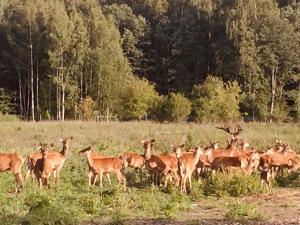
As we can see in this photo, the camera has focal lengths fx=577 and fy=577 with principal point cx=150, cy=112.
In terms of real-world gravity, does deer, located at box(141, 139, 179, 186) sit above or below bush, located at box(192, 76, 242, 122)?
below

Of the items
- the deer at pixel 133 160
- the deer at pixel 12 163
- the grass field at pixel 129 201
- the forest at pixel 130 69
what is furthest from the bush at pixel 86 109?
the deer at pixel 12 163

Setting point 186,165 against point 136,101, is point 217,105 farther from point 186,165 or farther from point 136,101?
point 186,165

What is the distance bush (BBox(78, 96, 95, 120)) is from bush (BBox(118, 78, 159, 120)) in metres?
2.82

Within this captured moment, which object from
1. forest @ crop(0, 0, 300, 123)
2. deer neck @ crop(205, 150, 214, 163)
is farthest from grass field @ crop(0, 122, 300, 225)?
forest @ crop(0, 0, 300, 123)

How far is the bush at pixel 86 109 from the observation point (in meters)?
56.7

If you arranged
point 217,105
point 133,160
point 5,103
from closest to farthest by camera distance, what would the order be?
1. point 133,160
2. point 217,105
3. point 5,103

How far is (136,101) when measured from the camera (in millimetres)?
55406

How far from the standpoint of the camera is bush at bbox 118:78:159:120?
181 feet

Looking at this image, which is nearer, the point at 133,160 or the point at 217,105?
the point at 133,160

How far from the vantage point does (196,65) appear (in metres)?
71.6

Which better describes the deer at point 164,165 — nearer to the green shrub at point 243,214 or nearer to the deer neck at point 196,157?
the deer neck at point 196,157

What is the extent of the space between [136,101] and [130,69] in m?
8.64

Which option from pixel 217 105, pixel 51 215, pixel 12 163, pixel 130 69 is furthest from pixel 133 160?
pixel 130 69

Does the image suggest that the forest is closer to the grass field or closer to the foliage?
the foliage
